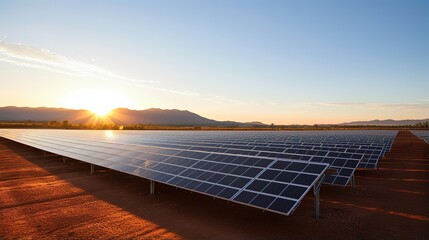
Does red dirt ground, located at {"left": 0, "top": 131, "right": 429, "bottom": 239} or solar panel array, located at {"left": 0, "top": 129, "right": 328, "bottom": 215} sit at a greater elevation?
solar panel array, located at {"left": 0, "top": 129, "right": 328, "bottom": 215}

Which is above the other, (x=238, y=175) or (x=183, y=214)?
(x=238, y=175)

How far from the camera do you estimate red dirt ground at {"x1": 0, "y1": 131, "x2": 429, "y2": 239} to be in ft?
33.0

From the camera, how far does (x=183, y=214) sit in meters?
12.1

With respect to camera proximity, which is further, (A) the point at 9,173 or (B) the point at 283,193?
(A) the point at 9,173

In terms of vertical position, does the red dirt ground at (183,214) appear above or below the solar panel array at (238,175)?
below

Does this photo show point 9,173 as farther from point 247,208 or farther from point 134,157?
point 247,208

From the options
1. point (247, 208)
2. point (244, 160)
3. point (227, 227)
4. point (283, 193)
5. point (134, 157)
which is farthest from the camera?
point (134, 157)

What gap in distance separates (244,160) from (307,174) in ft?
12.1

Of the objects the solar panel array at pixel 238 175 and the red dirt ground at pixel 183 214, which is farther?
the red dirt ground at pixel 183 214

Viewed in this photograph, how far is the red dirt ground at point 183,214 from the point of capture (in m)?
10.0

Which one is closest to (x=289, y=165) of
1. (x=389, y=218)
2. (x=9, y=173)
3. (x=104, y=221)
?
(x=389, y=218)

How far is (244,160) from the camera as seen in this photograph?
13.9 metres

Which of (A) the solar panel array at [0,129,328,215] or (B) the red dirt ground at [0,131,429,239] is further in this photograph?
(B) the red dirt ground at [0,131,429,239]

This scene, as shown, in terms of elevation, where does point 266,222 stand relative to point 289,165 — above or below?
below
